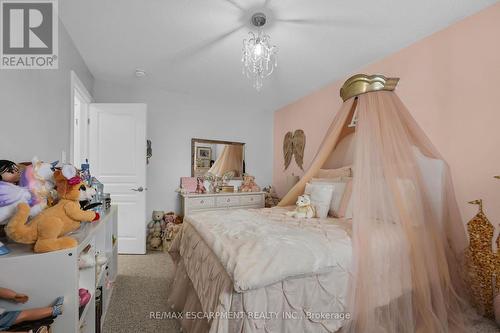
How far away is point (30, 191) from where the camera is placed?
113 cm

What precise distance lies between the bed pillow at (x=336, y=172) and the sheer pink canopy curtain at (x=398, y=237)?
2.12 ft

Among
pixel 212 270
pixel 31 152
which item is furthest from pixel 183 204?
pixel 212 270

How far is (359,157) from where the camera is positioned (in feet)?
5.17

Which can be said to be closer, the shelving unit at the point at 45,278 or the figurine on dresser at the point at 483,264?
the shelving unit at the point at 45,278

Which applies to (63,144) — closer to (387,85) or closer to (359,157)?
(359,157)

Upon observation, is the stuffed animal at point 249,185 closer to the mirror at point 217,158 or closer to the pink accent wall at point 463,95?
the mirror at point 217,158

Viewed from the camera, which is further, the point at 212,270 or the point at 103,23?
the point at 103,23

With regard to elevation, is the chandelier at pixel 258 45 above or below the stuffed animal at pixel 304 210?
above

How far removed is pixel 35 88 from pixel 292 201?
2498 millimetres

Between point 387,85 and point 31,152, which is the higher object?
point 387,85

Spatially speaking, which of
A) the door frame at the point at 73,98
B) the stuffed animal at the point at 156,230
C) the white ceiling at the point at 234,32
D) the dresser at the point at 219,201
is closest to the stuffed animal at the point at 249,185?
the dresser at the point at 219,201

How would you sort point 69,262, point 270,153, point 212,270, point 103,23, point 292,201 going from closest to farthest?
point 69,262 < point 212,270 < point 103,23 < point 292,201 < point 270,153

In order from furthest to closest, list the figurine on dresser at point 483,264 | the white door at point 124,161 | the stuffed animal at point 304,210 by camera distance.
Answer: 1. the white door at point 124,161
2. the stuffed animal at point 304,210
3. the figurine on dresser at point 483,264

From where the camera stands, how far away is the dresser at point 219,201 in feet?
11.4
